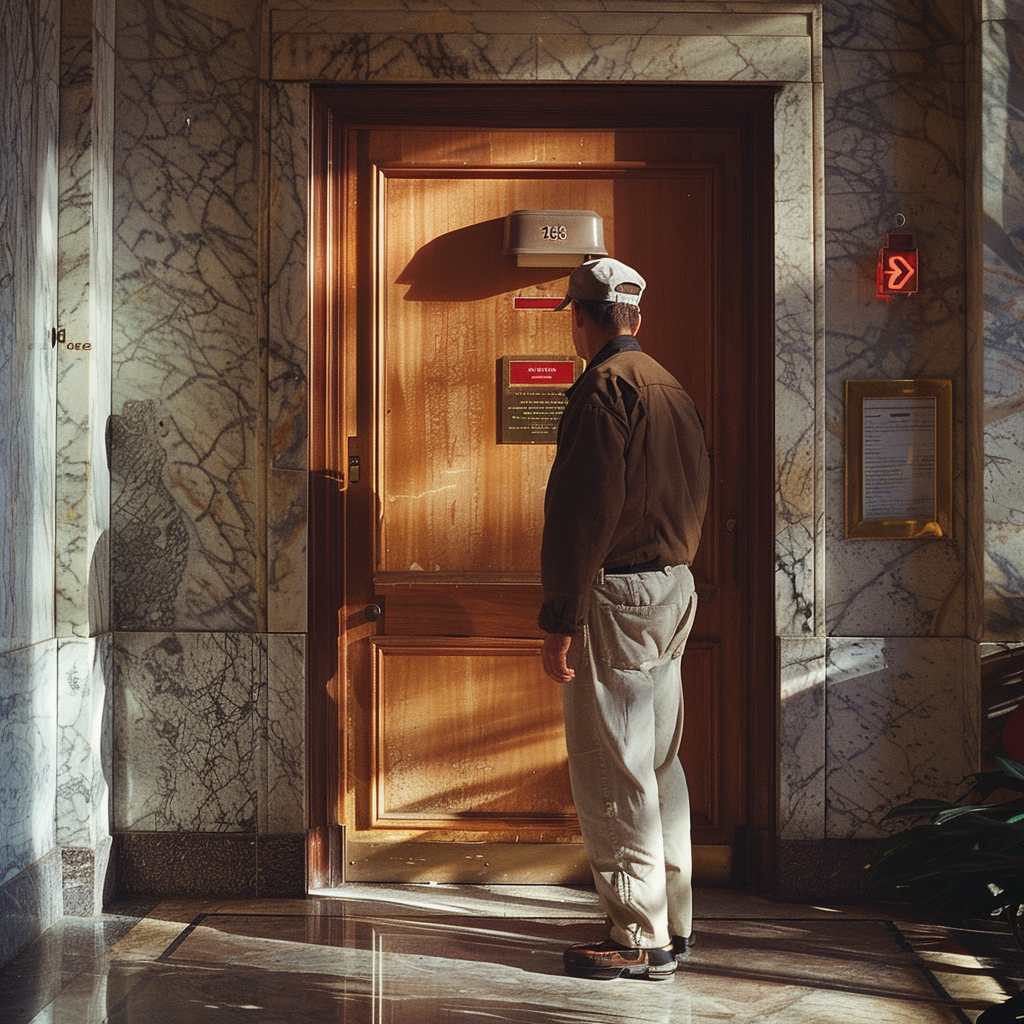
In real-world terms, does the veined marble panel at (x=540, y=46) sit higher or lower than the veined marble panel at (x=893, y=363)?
higher

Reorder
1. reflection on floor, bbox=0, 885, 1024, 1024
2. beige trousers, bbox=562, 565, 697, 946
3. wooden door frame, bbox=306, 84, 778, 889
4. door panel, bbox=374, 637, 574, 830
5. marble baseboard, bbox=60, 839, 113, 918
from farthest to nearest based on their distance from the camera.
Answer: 1. door panel, bbox=374, 637, 574, 830
2. wooden door frame, bbox=306, 84, 778, 889
3. marble baseboard, bbox=60, 839, 113, 918
4. beige trousers, bbox=562, 565, 697, 946
5. reflection on floor, bbox=0, 885, 1024, 1024

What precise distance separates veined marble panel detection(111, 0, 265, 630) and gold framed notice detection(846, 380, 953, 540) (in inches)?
74.8

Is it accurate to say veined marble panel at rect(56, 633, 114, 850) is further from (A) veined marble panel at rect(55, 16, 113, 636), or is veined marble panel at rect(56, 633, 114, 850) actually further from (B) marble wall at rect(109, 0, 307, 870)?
(B) marble wall at rect(109, 0, 307, 870)

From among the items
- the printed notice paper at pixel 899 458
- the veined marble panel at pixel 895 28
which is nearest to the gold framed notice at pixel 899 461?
the printed notice paper at pixel 899 458

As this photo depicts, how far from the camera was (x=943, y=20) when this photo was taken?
3438 mm

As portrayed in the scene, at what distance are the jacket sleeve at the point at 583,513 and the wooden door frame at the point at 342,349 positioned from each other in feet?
3.25

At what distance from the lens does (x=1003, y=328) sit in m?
3.33

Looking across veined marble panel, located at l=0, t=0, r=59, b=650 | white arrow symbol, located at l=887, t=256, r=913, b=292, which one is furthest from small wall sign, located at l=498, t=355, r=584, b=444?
veined marble panel, located at l=0, t=0, r=59, b=650

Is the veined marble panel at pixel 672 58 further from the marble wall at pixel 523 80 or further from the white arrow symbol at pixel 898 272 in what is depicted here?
the white arrow symbol at pixel 898 272

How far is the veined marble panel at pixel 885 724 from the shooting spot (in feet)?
11.3

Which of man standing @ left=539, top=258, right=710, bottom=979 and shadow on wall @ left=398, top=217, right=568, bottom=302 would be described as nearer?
man standing @ left=539, top=258, right=710, bottom=979

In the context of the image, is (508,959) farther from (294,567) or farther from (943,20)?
(943,20)

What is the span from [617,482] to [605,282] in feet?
1.80

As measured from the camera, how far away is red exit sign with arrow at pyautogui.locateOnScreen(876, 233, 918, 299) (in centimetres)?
339
